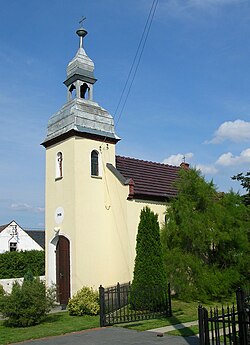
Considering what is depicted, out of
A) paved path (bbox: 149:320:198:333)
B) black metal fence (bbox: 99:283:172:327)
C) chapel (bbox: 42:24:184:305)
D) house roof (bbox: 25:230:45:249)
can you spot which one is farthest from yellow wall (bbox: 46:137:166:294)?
house roof (bbox: 25:230:45:249)

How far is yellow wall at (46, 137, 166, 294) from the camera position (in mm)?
17609

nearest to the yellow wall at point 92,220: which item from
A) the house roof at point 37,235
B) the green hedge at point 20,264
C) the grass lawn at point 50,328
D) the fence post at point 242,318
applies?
the grass lawn at point 50,328

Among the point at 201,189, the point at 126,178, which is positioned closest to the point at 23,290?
the point at 126,178

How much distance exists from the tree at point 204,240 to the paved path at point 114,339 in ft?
17.4

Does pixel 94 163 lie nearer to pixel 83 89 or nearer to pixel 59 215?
pixel 59 215

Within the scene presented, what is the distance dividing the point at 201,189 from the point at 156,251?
4037 mm

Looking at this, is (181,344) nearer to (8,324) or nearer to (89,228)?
(8,324)

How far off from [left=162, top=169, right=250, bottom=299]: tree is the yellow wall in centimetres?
193

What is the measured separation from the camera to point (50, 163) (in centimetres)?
1981

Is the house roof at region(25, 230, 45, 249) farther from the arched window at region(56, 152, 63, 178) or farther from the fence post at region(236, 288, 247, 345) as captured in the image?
the fence post at region(236, 288, 247, 345)

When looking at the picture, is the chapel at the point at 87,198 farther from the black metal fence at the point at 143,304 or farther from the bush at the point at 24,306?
the bush at the point at 24,306

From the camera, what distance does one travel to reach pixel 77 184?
17.9 meters

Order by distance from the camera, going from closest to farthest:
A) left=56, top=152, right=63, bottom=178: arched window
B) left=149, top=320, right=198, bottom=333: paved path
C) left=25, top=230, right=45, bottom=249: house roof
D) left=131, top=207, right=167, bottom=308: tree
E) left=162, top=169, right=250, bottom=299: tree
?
left=149, top=320, right=198, bottom=333: paved path, left=131, top=207, right=167, bottom=308: tree, left=162, top=169, right=250, bottom=299: tree, left=56, top=152, right=63, bottom=178: arched window, left=25, top=230, right=45, bottom=249: house roof

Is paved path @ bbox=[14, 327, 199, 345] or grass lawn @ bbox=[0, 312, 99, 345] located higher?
paved path @ bbox=[14, 327, 199, 345]
